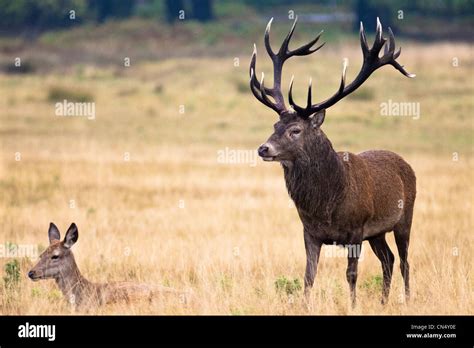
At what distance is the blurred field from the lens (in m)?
11.0

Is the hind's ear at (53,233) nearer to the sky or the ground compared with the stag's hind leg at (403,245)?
nearer to the sky

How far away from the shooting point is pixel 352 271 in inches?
413

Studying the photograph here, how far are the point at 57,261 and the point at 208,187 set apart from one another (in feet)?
32.9

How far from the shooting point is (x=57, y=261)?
1057 cm

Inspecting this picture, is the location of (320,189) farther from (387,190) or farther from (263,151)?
(387,190)

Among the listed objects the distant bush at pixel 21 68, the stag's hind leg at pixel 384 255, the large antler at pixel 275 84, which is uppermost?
the distant bush at pixel 21 68

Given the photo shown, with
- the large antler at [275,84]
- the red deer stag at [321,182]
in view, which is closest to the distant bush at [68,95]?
the large antler at [275,84]

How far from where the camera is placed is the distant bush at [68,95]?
1481 inches

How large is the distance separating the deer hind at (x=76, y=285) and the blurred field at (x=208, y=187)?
0.58ft

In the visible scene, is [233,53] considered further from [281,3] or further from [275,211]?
[275,211]

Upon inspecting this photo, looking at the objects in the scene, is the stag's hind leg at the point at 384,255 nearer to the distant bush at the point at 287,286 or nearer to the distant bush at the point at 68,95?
the distant bush at the point at 287,286

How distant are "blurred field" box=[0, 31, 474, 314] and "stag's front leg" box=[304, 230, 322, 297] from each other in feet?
0.41

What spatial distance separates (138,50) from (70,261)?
157 feet

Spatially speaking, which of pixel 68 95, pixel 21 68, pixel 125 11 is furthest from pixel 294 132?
pixel 125 11
